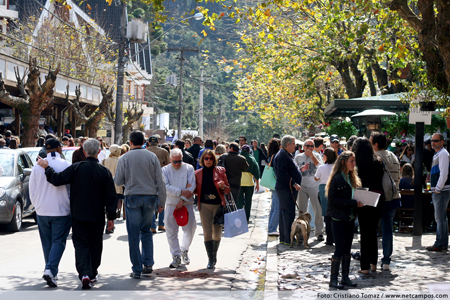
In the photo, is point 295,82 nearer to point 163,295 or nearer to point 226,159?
point 226,159

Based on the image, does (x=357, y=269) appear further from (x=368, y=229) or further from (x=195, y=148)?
(x=195, y=148)

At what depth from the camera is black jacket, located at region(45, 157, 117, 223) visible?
6.94 m

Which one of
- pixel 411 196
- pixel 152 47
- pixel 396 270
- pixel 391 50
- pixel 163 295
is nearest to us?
pixel 163 295

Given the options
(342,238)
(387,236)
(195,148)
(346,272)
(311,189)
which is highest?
(195,148)

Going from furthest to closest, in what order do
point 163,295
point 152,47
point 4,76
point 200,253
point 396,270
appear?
point 152,47 < point 4,76 < point 200,253 < point 396,270 < point 163,295

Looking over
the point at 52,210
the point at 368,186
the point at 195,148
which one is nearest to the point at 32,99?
the point at 195,148

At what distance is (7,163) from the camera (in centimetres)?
1212

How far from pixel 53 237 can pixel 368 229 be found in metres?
3.97

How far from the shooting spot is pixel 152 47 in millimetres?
65312

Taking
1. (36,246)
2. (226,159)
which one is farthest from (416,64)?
(36,246)

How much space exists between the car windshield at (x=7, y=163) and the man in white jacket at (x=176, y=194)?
491 cm

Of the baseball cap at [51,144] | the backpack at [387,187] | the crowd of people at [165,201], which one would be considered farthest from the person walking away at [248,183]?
the baseball cap at [51,144]

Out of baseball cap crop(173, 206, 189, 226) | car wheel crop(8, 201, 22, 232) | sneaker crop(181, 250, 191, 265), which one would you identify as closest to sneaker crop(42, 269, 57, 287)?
baseball cap crop(173, 206, 189, 226)

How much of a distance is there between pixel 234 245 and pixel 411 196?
3.84m
